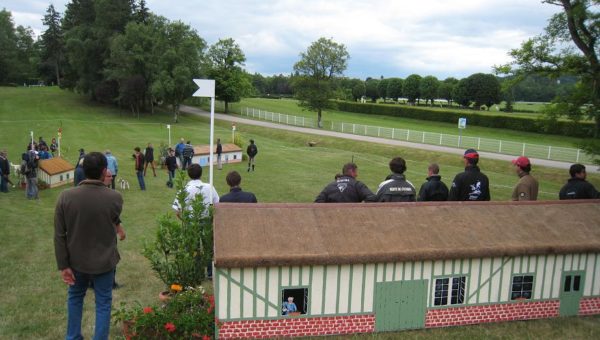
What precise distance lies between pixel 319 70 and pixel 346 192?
1755 inches

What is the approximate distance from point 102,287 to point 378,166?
2242 centimetres

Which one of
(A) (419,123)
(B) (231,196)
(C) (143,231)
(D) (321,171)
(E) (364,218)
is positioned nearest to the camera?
(E) (364,218)

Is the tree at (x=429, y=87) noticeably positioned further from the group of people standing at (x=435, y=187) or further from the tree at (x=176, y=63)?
the group of people standing at (x=435, y=187)

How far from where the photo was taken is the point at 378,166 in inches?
1045

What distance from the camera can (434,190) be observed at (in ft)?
27.2

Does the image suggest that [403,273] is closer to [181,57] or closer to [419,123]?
[181,57]

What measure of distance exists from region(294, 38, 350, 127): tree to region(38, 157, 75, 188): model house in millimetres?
33837

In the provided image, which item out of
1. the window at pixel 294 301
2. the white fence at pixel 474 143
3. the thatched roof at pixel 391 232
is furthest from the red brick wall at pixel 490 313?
the white fence at pixel 474 143

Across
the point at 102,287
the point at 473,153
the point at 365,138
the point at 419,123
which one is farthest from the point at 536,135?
the point at 102,287

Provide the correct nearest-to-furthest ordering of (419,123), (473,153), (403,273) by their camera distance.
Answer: (403,273) < (473,153) < (419,123)

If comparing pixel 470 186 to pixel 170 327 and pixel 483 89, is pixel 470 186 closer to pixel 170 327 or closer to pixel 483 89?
pixel 170 327

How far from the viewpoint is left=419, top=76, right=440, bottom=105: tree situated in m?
86.9

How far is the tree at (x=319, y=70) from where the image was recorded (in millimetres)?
50188

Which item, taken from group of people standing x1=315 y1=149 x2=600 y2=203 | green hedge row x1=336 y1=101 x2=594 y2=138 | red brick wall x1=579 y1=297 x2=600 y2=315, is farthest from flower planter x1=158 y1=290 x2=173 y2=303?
green hedge row x1=336 y1=101 x2=594 y2=138
